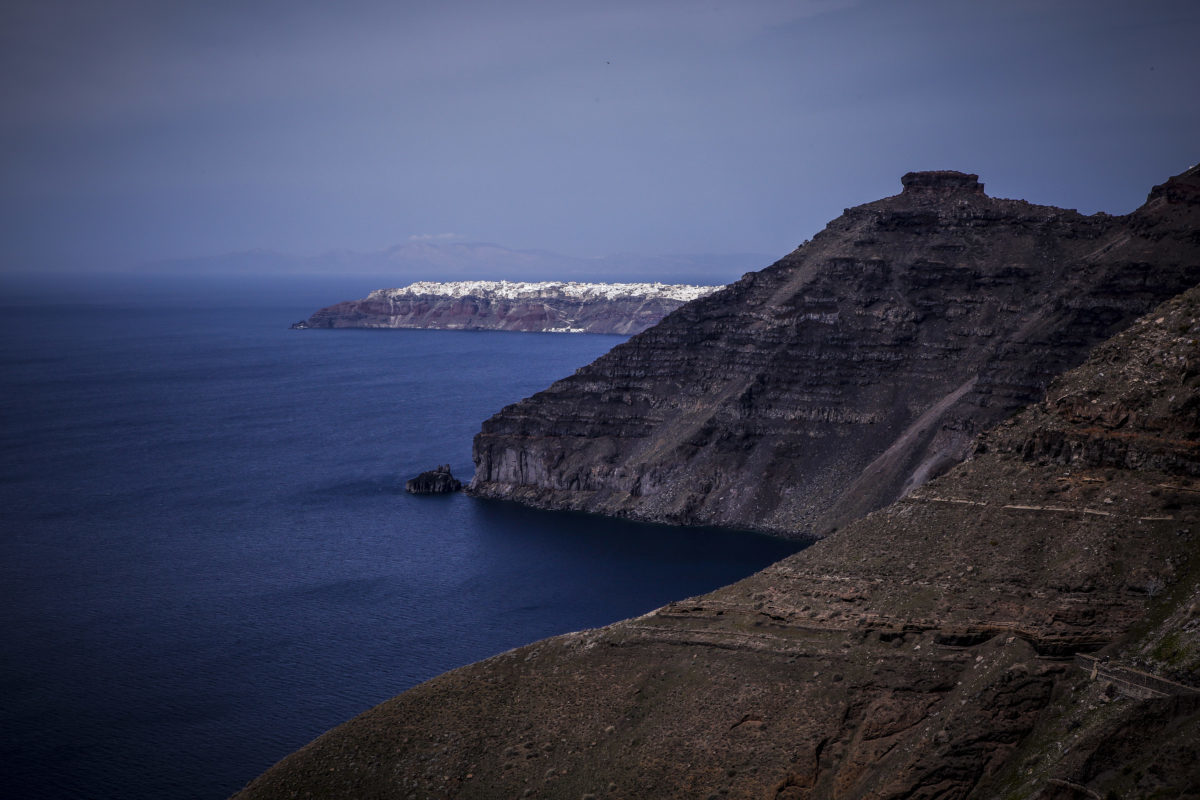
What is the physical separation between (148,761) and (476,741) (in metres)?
22.3

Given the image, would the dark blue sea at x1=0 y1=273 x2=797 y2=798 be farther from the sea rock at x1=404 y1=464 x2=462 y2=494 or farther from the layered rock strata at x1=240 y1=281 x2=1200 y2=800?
the layered rock strata at x1=240 y1=281 x2=1200 y2=800

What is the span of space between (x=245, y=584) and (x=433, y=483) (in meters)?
35.4

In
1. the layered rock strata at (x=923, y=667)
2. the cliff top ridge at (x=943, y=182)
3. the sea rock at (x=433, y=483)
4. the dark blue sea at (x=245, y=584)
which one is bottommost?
the dark blue sea at (x=245, y=584)

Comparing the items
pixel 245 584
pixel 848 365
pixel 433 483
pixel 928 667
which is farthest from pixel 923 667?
pixel 433 483

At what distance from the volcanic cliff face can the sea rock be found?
10.1 ft

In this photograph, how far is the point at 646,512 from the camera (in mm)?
110438

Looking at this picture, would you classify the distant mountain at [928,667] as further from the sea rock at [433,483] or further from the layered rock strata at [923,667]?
the sea rock at [433,483]

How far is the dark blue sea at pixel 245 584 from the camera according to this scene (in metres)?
61.7

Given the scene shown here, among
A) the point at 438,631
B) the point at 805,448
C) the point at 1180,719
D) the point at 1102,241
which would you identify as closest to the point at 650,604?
the point at 438,631

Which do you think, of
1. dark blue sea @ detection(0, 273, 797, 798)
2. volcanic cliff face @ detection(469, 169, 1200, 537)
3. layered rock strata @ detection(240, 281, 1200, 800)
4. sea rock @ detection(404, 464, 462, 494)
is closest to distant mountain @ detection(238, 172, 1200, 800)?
layered rock strata @ detection(240, 281, 1200, 800)

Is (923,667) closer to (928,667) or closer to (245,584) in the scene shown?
(928,667)

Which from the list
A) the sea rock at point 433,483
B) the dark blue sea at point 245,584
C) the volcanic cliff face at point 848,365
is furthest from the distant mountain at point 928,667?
the sea rock at point 433,483

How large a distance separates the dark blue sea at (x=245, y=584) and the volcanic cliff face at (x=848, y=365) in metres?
7.41

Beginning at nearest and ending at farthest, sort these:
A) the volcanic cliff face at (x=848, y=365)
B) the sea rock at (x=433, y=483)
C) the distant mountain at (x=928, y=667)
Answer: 1. the distant mountain at (x=928, y=667)
2. the volcanic cliff face at (x=848, y=365)
3. the sea rock at (x=433, y=483)
